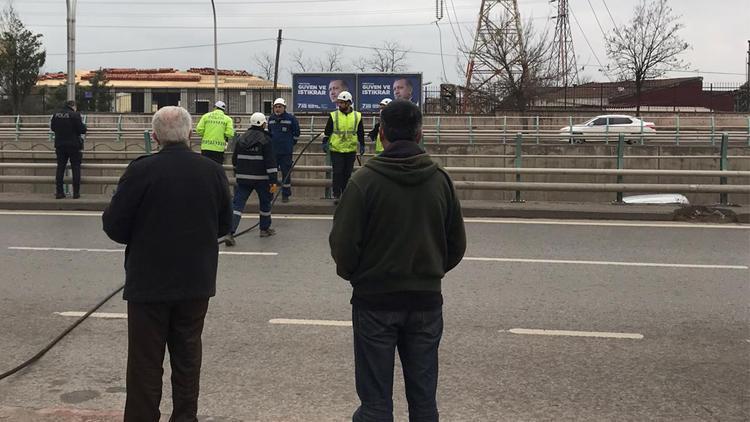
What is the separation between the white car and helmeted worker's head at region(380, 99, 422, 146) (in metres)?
24.7

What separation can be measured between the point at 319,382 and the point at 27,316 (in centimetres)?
308

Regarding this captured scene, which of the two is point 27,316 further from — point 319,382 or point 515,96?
point 515,96

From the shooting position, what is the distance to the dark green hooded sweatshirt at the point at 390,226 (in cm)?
290

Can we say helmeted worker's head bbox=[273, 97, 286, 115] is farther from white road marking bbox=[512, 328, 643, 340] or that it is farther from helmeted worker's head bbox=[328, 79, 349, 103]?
helmeted worker's head bbox=[328, 79, 349, 103]

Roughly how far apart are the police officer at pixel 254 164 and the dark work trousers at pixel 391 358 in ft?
21.0

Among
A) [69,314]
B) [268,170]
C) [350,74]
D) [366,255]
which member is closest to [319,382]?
[366,255]

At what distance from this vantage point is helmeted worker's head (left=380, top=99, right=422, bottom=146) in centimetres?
299

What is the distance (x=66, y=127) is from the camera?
1278 centimetres

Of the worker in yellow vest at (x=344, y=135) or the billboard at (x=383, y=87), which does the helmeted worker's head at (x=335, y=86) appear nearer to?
the billboard at (x=383, y=87)

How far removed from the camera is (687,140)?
30109mm

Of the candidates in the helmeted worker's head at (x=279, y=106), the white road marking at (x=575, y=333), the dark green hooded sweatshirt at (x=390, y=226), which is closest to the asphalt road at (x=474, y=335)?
the white road marking at (x=575, y=333)

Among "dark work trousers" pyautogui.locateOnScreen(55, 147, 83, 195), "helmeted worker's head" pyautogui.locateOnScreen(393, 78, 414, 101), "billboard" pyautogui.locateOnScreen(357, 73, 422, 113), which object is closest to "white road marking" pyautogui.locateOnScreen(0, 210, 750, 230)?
"dark work trousers" pyautogui.locateOnScreen(55, 147, 83, 195)

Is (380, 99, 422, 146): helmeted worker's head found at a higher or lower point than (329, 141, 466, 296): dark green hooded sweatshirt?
higher

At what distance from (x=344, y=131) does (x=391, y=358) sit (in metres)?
8.83
